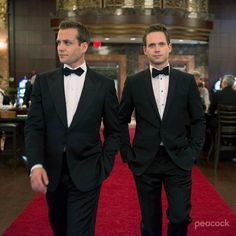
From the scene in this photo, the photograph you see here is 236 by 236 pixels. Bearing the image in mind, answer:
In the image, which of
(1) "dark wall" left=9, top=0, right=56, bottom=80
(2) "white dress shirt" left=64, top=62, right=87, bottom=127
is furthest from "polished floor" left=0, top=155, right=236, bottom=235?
(1) "dark wall" left=9, top=0, right=56, bottom=80

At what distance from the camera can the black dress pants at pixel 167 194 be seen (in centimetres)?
281

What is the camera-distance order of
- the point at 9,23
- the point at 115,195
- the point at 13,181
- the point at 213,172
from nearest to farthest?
1. the point at 115,195
2. the point at 13,181
3. the point at 213,172
4. the point at 9,23

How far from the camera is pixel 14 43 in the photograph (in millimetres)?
16484

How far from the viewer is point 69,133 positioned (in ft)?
8.00

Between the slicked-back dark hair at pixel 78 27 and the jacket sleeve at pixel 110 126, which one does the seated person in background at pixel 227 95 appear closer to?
the jacket sleeve at pixel 110 126

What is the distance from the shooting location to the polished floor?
15.7ft

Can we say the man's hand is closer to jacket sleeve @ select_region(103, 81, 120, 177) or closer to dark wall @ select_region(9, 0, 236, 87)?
jacket sleeve @ select_region(103, 81, 120, 177)

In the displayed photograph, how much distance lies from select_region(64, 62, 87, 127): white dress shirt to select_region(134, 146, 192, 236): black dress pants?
674 mm

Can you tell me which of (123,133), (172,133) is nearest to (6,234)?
(123,133)

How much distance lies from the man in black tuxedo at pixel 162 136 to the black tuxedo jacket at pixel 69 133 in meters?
0.38

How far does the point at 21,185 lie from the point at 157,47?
377 cm

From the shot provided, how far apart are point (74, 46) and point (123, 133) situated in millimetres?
764

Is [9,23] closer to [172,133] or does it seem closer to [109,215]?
[109,215]

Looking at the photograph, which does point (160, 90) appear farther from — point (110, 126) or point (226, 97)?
point (226, 97)
